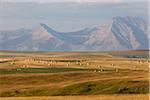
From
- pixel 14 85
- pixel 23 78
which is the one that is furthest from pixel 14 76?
pixel 14 85

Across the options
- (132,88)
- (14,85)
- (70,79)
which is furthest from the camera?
(70,79)

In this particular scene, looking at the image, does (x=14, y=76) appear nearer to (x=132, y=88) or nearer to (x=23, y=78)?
(x=23, y=78)

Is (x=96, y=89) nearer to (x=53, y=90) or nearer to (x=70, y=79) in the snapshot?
(x=53, y=90)

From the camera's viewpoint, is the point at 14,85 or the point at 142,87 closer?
the point at 142,87

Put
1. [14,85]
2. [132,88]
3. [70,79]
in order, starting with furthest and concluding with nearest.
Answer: [70,79] → [14,85] → [132,88]

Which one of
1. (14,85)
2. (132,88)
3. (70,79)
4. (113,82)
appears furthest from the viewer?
(70,79)

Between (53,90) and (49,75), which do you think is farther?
(49,75)

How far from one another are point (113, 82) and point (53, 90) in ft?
31.5

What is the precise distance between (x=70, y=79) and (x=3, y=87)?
44.8 ft

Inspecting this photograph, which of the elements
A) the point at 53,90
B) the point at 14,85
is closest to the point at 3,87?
the point at 14,85

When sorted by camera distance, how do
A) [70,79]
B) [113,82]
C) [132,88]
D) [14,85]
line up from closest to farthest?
1. [132,88]
2. [113,82]
3. [14,85]
4. [70,79]

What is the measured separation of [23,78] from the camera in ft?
Result: 293

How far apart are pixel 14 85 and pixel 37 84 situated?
358cm

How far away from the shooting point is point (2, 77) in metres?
89.5
